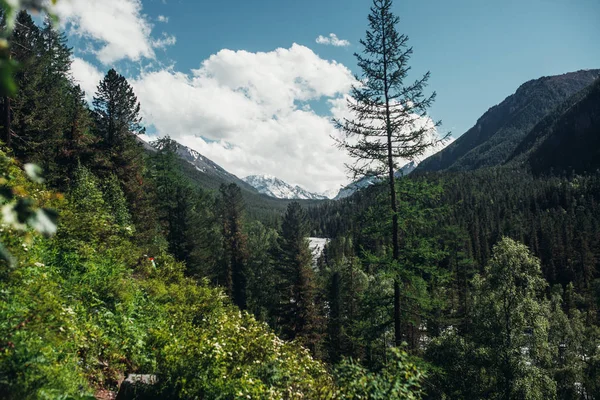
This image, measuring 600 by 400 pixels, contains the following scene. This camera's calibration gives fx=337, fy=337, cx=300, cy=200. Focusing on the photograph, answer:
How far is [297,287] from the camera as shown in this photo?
32656mm

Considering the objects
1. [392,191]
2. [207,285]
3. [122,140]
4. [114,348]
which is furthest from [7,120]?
[392,191]

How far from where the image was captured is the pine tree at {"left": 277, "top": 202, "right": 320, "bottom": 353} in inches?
1230

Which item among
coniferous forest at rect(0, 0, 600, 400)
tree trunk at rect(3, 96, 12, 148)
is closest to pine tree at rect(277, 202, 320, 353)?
coniferous forest at rect(0, 0, 600, 400)

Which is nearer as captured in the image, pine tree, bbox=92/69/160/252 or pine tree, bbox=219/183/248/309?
pine tree, bbox=92/69/160/252

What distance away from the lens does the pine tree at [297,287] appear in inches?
1230

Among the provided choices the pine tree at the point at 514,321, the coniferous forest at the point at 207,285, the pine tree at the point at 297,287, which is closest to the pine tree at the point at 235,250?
the coniferous forest at the point at 207,285

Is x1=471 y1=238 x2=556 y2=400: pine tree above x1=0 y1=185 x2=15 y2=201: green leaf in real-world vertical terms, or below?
below

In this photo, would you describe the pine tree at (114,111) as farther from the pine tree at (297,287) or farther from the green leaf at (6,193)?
the green leaf at (6,193)

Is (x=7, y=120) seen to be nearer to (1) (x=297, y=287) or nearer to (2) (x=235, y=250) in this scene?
(1) (x=297, y=287)

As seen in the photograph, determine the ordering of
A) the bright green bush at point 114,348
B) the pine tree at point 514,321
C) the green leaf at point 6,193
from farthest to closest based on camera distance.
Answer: the pine tree at point 514,321 < the bright green bush at point 114,348 < the green leaf at point 6,193

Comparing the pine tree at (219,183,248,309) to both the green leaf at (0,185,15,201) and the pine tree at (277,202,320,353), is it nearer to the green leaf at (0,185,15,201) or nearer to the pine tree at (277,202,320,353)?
the pine tree at (277,202,320,353)

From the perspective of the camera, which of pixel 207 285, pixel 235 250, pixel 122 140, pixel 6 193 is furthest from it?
pixel 235 250

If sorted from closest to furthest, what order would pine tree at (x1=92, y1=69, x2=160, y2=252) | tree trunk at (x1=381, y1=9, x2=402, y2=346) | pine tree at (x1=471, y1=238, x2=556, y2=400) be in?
tree trunk at (x1=381, y1=9, x2=402, y2=346), pine tree at (x1=471, y1=238, x2=556, y2=400), pine tree at (x1=92, y1=69, x2=160, y2=252)

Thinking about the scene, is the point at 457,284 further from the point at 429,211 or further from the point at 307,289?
the point at 429,211
